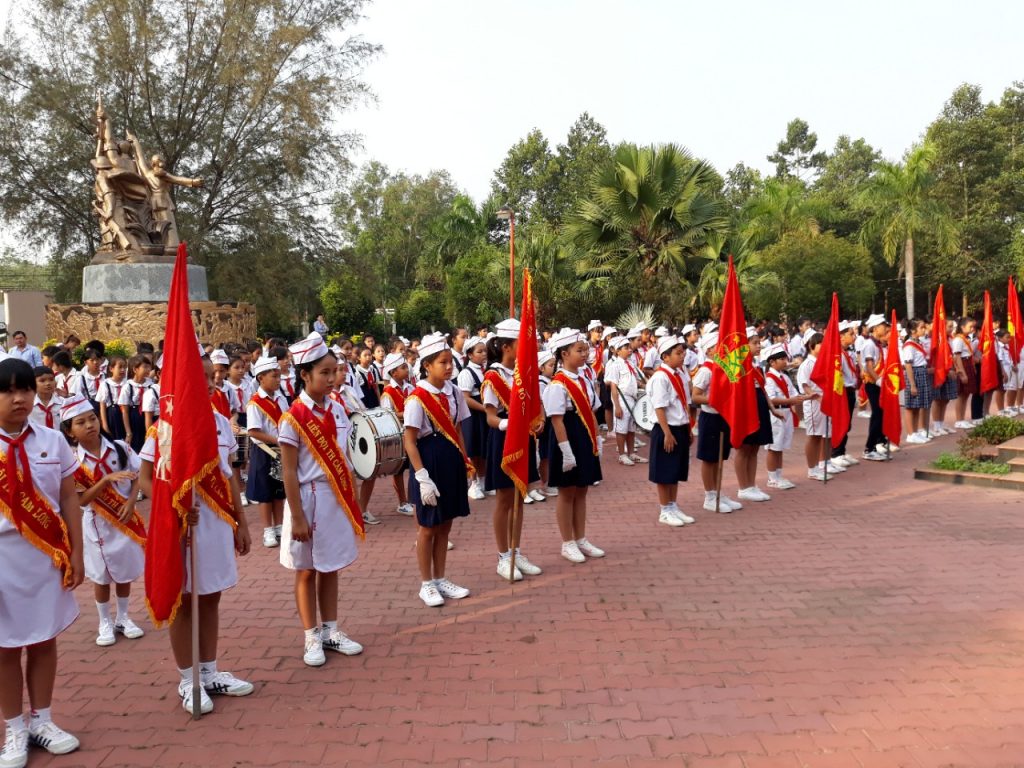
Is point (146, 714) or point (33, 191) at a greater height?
point (33, 191)

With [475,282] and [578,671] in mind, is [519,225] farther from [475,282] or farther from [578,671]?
[578,671]

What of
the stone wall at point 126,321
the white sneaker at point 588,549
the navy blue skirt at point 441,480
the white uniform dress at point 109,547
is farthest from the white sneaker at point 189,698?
the stone wall at point 126,321

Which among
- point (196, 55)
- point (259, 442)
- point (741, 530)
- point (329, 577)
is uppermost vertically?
point (196, 55)

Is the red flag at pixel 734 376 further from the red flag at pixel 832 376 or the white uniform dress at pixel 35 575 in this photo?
the white uniform dress at pixel 35 575

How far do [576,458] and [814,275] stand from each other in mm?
29013

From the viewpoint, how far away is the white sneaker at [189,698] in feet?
14.1

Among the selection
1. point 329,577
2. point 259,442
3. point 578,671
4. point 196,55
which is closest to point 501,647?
point 578,671

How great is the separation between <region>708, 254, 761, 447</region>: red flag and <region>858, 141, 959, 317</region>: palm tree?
30.1m

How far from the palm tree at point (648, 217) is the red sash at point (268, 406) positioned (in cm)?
1640

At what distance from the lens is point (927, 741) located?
3854 mm

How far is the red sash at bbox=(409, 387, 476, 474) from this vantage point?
18.7ft

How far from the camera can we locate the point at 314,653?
16.1 feet

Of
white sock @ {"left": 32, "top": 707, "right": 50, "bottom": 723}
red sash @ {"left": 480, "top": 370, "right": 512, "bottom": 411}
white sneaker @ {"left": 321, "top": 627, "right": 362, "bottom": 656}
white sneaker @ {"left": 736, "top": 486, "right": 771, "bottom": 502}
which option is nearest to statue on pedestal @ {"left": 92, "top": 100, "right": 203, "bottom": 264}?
red sash @ {"left": 480, "top": 370, "right": 512, "bottom": 411}

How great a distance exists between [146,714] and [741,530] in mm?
5524
